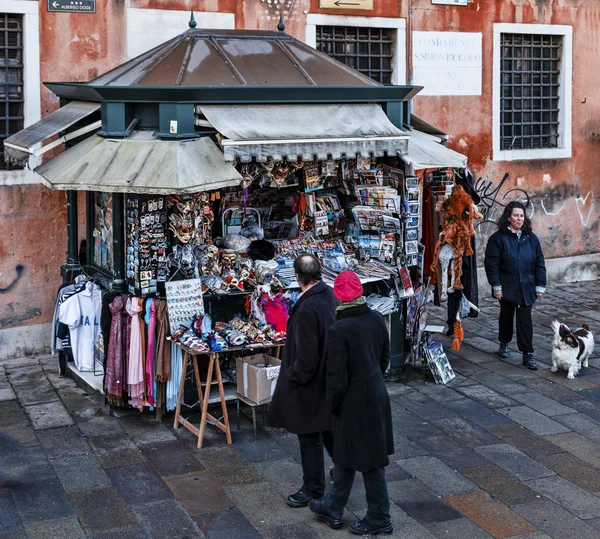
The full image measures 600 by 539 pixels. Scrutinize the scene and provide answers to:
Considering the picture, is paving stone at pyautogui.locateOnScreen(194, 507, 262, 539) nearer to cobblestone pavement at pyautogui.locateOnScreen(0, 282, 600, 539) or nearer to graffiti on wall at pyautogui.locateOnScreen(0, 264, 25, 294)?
cobblestone pavement at pyautogui.locateOnScreen(0, 282, 600, 539)

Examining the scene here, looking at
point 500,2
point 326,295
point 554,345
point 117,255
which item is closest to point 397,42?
point 500,2

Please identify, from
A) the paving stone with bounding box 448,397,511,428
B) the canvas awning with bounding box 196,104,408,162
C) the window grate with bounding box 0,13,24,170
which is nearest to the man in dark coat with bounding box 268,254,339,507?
the canvas awning with bounding box 196,104,408,162

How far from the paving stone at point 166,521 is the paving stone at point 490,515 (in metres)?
1.76

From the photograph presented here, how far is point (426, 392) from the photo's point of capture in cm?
→ 877

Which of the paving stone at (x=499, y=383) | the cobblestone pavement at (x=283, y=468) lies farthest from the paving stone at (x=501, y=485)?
the paving stone at (x=499, y=383)

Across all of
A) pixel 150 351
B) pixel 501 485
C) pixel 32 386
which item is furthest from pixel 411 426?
pixel 32 386

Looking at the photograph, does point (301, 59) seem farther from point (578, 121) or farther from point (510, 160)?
point (578, 121)

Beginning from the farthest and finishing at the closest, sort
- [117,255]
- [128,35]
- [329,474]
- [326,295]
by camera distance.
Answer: [128,35]
[117,255]
[329,474]
[326,295]

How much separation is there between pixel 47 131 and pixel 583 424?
17.4ft

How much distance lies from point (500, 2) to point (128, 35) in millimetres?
5029

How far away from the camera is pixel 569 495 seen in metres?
6.57

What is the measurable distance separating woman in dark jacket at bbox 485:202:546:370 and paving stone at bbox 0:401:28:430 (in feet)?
15.1

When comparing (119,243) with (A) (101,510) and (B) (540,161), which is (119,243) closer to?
(A) (101,510)

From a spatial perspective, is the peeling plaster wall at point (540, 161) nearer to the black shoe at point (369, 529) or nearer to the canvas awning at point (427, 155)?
the canvas awning at point (427, 155)
